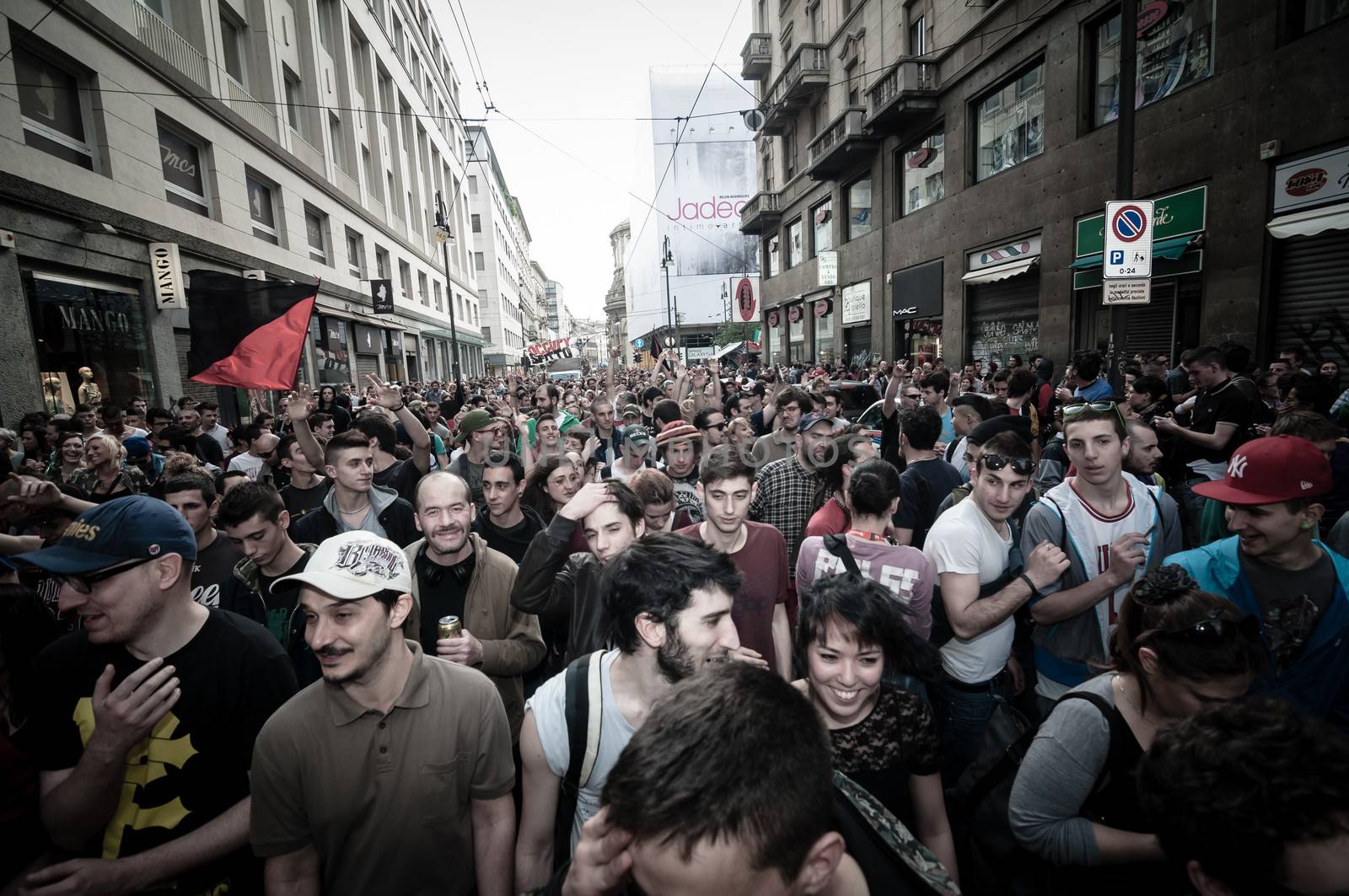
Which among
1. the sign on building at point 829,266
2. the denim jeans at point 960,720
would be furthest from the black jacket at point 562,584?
the sign on building at point 829,266

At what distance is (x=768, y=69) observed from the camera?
31984 millimetres

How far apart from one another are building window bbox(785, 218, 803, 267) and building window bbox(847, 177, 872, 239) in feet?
17.8

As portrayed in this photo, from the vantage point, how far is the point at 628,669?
2.02 m

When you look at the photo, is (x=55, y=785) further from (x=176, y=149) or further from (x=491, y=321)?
(x=491, y=321)

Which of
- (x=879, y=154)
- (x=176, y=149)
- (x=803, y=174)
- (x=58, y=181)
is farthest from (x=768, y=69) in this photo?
(x=58, y=181)

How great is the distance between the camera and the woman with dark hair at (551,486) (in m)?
4.61

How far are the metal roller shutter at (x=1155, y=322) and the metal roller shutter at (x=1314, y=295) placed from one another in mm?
1830

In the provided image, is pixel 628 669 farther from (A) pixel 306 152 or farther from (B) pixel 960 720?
(A) pixel 306 152

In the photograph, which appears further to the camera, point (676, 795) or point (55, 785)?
point (55, 785)

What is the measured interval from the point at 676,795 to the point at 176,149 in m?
16.6

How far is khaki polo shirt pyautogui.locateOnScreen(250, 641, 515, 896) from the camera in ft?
6.26

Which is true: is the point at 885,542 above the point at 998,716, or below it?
→ above

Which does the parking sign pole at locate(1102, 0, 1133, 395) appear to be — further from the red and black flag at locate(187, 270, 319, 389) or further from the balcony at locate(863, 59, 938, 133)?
the balcony at locate(863, 59, 938, 133)

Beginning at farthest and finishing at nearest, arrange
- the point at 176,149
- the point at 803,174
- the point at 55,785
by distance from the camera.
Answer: the point at 803,174 < the point at 176,149 < the point at 55,785
